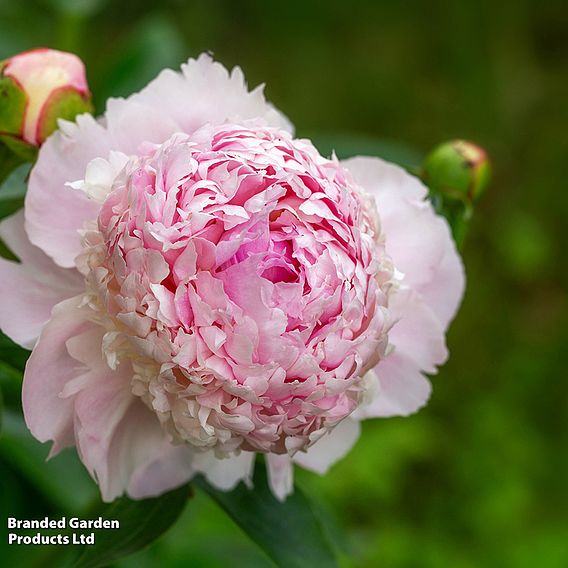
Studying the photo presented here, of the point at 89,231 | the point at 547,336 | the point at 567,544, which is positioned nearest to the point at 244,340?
the point at 89,231

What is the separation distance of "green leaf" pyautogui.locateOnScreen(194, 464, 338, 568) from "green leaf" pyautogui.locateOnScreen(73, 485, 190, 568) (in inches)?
1.2

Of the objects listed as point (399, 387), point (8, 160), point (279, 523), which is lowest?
point (279, 523)

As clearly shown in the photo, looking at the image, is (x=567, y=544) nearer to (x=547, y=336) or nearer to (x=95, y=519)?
(x=547, y=336)

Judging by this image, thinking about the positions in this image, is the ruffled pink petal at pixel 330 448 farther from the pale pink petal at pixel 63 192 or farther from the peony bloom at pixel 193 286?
the pale pink petal at pixel 63 192

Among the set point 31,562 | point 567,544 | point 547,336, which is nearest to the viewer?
point 31,562

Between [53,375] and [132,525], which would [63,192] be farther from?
[132,525]

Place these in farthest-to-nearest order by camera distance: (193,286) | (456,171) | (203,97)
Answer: (456,171)
(203,97)
(193,286)

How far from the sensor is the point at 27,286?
0.59 m

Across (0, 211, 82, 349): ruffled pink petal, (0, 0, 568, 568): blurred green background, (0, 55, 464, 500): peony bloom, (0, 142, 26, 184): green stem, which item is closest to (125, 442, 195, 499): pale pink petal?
(0, 55, 464, 500): peony bloom

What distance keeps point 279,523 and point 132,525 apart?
4.3 inches

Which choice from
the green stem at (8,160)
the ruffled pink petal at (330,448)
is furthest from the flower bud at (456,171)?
the green stem at (8,160)

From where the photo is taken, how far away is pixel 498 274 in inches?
83.2

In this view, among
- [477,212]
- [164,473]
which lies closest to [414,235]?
[164,473]

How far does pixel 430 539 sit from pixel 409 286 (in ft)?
3.69
